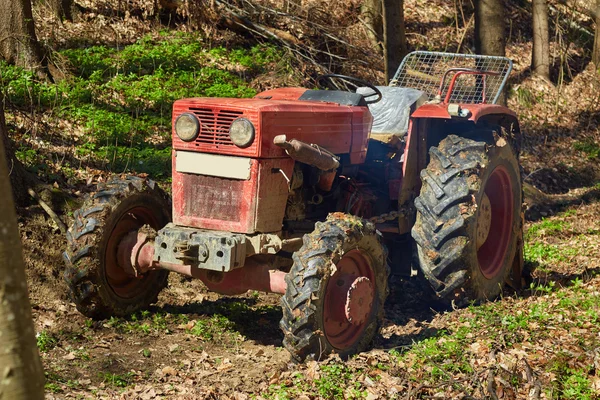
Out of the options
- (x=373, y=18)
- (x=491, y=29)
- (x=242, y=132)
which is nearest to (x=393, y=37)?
(x=491, y=29)

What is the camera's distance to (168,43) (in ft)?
42.5

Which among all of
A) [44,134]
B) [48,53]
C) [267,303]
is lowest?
[267,303]

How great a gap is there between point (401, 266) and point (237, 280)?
2141 mm

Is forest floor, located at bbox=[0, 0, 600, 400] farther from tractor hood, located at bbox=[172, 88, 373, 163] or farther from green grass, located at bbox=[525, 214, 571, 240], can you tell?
tractor hood, located at bbox=[172, 88, 373, 163]

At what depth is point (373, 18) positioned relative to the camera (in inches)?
627

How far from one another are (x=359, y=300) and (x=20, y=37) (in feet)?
22.0

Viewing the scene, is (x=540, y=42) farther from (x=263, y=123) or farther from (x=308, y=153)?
(x=263, y=123)

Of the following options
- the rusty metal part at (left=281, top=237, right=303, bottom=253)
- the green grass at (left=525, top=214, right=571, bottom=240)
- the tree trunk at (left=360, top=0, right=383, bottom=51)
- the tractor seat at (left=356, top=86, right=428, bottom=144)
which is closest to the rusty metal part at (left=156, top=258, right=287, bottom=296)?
the rusty metal part at (left=281, top=237, right=303, bottom=253)

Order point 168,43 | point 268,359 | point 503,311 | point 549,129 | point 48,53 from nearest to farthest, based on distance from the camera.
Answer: point 268,359 < point 503,311 < point 48,53 < point 168,43 < point 549,129

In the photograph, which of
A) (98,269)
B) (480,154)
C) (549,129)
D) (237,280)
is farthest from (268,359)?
(549,129)

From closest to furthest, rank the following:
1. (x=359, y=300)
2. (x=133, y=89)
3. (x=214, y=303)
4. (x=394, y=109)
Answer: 1. (x=359, y=300)
2. (x=214, y=303)
3. (x=394, y=109)
4. (x=133, y=89)

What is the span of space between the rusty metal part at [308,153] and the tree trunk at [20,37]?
5.41 meters

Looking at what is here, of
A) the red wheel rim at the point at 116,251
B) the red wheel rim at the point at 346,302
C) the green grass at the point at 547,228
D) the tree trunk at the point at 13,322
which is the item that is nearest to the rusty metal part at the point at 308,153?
the red wheel rim at the point at 346,302

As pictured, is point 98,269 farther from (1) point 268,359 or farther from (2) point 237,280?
(1) point 268,359
